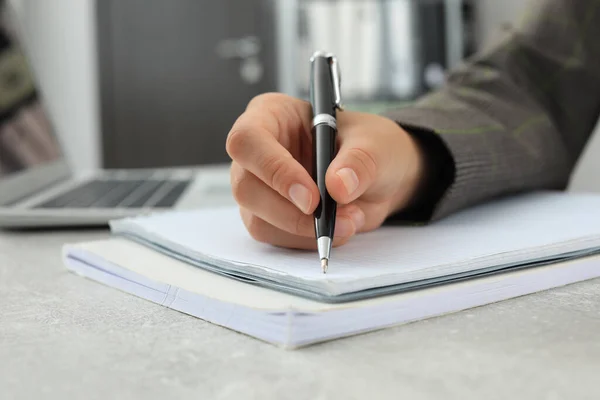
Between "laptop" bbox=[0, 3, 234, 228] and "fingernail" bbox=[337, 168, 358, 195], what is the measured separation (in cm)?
31

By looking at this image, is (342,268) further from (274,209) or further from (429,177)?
(429,177)

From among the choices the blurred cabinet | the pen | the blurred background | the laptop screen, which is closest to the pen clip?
the pen

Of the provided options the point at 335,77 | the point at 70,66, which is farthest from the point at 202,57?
the point at 335,77

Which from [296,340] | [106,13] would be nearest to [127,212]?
[296,340]

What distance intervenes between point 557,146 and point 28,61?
0.77 m

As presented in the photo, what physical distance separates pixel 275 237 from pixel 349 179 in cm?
7

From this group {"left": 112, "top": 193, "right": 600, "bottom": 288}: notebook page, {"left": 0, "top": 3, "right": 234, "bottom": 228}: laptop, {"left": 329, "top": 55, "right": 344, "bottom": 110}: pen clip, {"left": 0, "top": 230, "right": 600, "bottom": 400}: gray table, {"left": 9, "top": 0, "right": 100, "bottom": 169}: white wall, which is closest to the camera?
{"left": 0, "top": 230, "right": 600, "bottom": 400}: gray table

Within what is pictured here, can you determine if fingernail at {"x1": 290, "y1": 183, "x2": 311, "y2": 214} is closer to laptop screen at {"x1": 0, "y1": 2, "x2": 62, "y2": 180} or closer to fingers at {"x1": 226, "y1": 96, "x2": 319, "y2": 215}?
fingers at {"x1": 226, "y1": 96, "x2": 319, "y2": 215}

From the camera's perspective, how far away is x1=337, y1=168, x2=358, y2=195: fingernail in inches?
13.8

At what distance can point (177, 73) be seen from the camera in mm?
2822

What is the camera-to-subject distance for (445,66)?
306 centimetres

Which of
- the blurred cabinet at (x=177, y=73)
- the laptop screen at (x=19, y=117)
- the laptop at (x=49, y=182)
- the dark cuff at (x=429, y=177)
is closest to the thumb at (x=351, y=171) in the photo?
the dark cuff at (x=429, y=177)

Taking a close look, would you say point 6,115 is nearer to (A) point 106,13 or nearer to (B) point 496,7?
(A) point 106,13

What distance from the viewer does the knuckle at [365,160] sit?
0.37m
